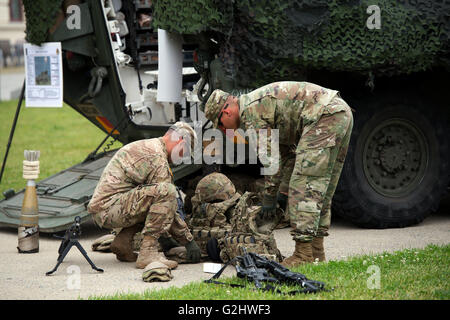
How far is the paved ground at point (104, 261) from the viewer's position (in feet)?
18.6

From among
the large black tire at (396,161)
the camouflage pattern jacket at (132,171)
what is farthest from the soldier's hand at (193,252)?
the large black tire at (396,161)

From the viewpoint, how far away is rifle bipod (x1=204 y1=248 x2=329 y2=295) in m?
5.27

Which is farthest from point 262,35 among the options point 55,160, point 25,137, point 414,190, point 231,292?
point 25,137

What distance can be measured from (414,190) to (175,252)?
2971 mm

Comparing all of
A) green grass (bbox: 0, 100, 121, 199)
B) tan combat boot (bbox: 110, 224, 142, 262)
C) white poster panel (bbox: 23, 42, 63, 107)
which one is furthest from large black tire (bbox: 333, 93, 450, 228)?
green grass (bbox: 0, 100, 121, 199)

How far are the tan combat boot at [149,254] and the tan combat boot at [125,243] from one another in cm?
32

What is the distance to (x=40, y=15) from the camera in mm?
8258

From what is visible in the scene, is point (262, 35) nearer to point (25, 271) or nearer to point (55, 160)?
point (25, 271)

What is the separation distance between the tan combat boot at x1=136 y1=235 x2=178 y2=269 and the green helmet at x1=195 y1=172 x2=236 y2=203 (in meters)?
1.02

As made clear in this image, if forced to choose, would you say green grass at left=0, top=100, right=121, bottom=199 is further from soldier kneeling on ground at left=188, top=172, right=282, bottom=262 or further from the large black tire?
the large black tire

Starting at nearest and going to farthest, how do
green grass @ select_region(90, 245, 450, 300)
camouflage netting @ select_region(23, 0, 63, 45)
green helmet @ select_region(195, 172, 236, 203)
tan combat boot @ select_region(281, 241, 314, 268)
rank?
green grass @ select_region(90, 245, 450, 300) → tan combat boot @ select_region(281, 241, 314, 268) → green helmet @ select_region(195, 172, 236, 203) → camouflage netting @ select_region(23, 0, 63, 45)

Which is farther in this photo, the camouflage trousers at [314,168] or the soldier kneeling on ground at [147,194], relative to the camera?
the soldier kneeling on ground at [147,194]

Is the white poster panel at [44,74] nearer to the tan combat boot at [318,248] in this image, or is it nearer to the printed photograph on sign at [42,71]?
the printed photograph on sign at [42,71]

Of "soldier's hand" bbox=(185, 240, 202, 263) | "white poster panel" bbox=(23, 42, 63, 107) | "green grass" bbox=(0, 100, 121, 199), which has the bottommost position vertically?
"green grass" bbox=(0, 100, 121, 199)
